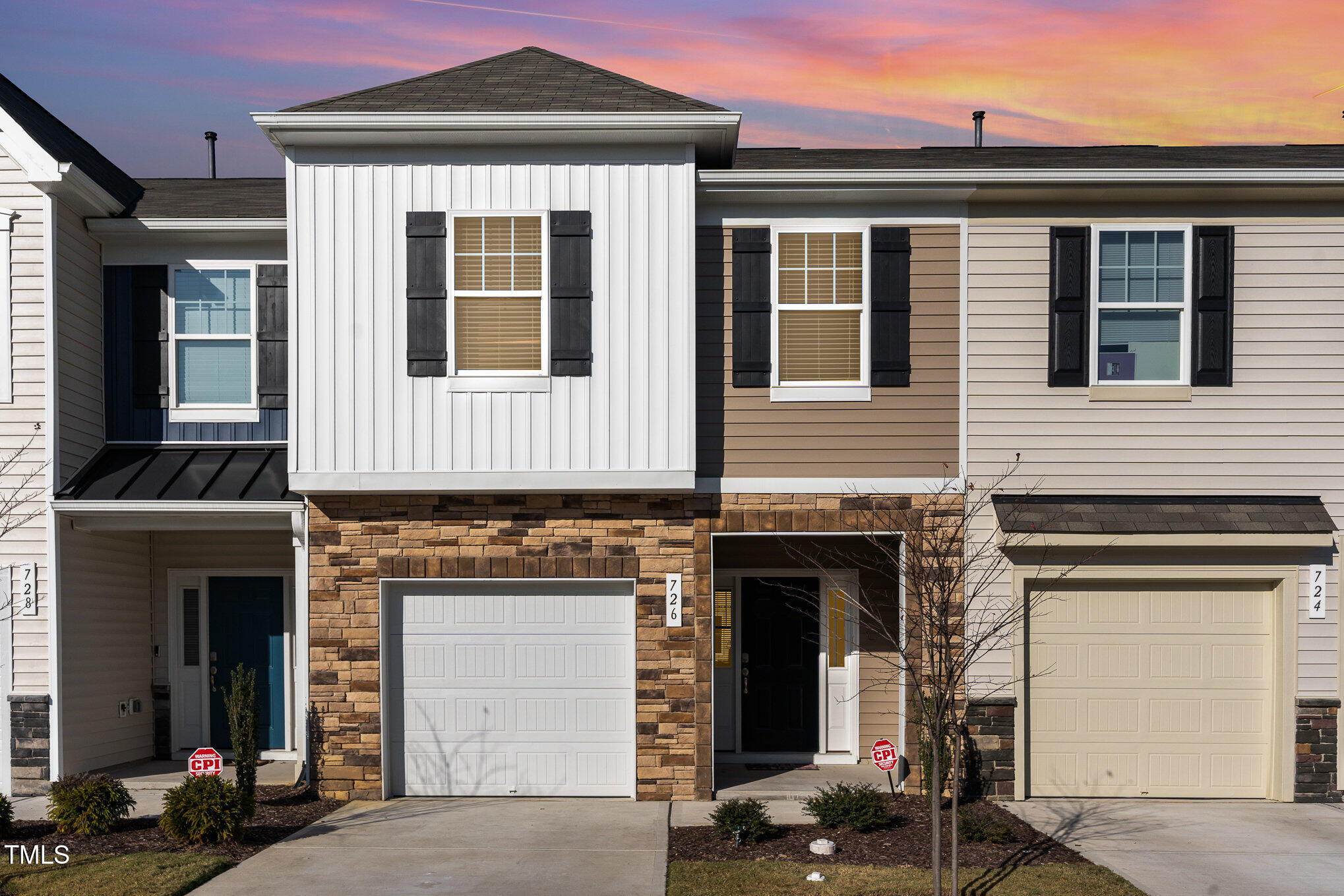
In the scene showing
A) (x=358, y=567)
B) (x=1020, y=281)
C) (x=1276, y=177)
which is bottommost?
(x=358, y=567)

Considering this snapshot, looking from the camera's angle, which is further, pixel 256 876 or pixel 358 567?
pixel 358 567

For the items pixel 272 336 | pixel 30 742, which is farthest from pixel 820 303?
pixel 30 742

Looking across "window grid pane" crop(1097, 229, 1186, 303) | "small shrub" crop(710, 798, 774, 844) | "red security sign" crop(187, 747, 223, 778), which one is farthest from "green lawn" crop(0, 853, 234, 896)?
"window grid pane" crop(1097, 229, 1186, 303)

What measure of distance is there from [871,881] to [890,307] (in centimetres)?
533

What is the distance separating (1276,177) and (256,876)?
11007mm

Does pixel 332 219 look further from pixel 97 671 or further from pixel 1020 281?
pixel 1020 281

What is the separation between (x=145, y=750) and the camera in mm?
12180

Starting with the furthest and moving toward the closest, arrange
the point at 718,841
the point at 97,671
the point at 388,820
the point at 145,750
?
1. the point at 145,750
2. the point at 97,671
3. the point at 388,820
4. the point at 718,841

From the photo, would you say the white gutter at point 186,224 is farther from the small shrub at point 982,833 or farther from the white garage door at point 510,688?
the small shrub at point 982,833

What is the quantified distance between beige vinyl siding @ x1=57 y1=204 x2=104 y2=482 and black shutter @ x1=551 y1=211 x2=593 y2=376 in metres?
5.24

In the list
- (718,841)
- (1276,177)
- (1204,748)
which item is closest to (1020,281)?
(1276,177)

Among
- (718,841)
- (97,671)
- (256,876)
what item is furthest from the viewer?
(97,671)

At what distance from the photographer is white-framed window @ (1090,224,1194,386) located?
10.5 metres

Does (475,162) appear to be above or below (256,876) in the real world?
above
